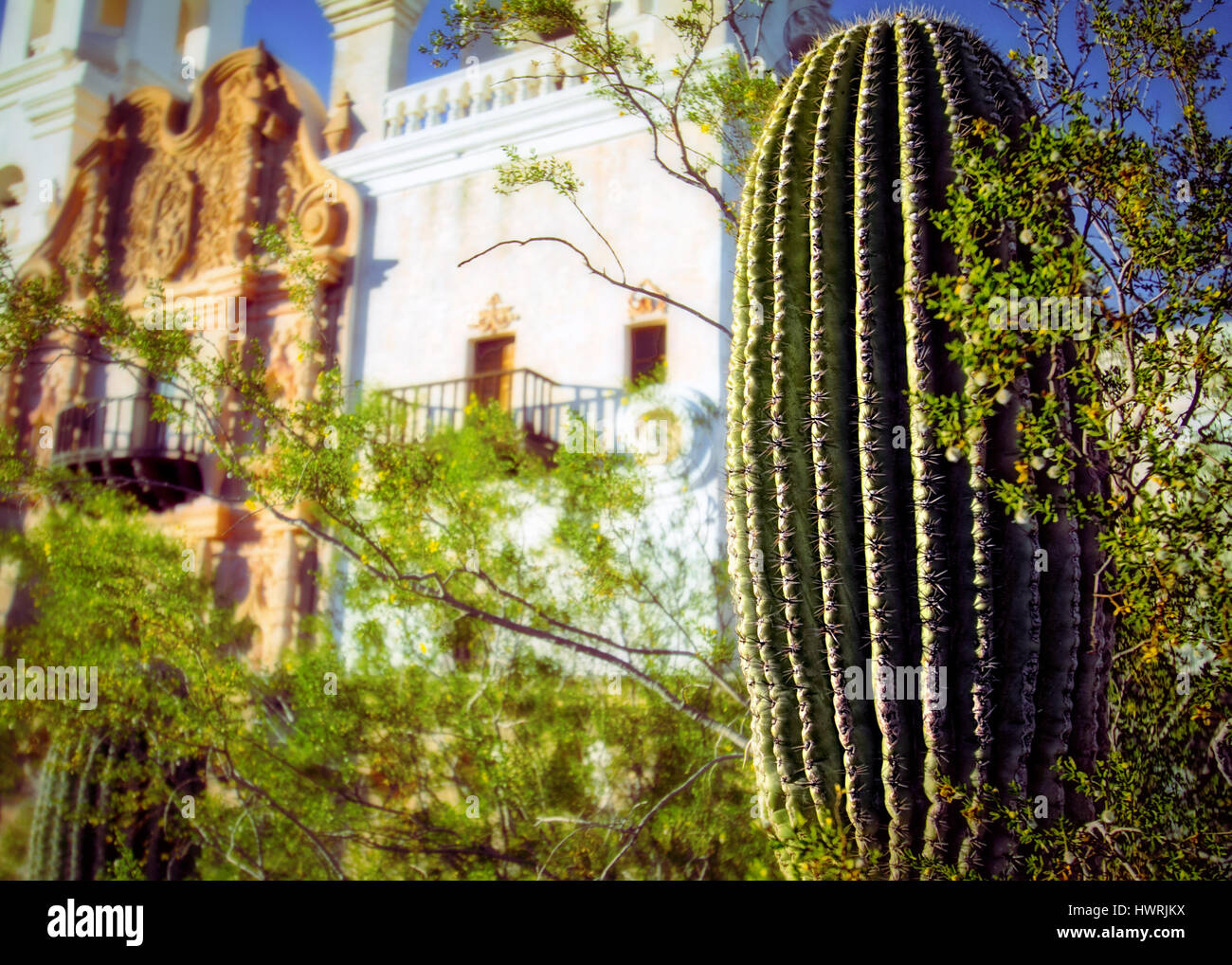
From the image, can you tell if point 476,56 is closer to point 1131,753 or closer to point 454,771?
point 454,771

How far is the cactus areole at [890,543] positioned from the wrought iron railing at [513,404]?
82.4 inches

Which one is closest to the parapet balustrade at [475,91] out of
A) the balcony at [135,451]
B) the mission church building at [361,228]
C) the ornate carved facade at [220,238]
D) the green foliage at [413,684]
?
the mission church building at [361,228]

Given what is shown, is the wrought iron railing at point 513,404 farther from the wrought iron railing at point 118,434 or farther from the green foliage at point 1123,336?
the green foliage at point 1123,336

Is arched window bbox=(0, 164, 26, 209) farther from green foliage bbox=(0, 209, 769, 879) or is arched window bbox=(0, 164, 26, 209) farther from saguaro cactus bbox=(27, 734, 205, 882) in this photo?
saguaro cactus bbox=(27, 734, 205, 882)

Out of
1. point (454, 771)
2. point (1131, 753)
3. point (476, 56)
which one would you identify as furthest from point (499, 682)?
point (476, 56)

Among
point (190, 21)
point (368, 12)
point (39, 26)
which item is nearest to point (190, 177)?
point (190, 21)

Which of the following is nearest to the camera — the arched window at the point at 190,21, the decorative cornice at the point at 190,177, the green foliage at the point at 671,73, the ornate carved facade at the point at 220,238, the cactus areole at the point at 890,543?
the cactus areole at the point at 890,543

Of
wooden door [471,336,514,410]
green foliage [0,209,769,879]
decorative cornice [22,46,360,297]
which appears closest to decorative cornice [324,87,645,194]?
decorative cornice [22,46,360,297]

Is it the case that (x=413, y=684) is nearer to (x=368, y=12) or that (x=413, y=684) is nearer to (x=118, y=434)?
(x=118, y=434)

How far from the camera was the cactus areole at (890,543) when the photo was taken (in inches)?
74.9

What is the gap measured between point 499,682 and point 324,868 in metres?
1.00

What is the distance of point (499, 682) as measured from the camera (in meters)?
4.24

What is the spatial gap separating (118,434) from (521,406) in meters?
2.26
